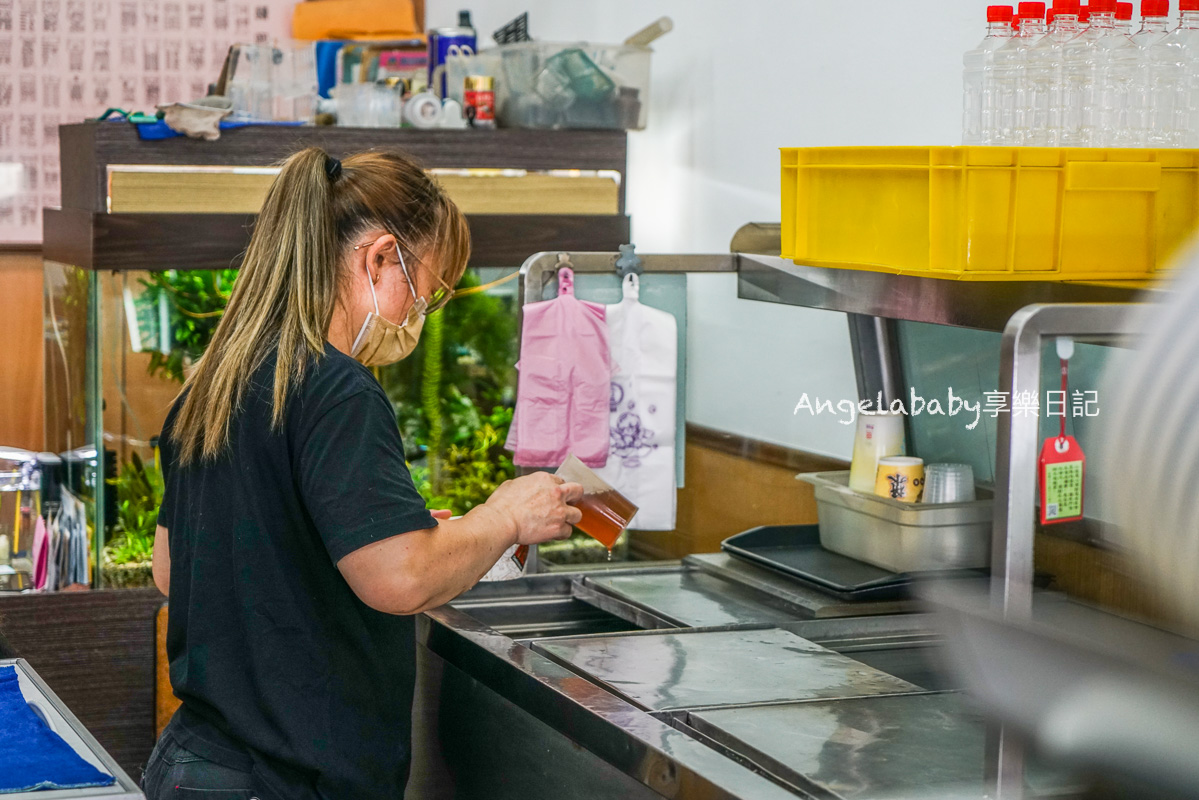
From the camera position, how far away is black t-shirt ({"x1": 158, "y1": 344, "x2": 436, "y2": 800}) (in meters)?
1.48

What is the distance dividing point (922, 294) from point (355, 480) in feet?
2.50

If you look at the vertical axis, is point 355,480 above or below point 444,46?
below

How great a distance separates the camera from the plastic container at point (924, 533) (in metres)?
2.02

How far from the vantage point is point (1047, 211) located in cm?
158

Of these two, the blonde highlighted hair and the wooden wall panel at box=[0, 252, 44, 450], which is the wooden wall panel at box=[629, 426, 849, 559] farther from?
the wooden wall panel at box=[0, 252, 44, 450]

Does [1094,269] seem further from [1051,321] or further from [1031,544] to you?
[1031,544]

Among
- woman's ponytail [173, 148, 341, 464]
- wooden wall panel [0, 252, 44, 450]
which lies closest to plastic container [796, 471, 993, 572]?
woman's ponytail [173, 148, 341, 464]

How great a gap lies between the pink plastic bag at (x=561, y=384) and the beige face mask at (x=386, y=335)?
490 millimetres

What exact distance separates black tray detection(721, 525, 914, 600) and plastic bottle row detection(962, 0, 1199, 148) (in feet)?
2.26

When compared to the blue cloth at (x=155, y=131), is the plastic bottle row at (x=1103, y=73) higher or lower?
lower

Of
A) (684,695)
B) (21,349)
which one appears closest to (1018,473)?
(684,695)

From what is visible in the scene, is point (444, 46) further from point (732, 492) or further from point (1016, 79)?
point (1016, 79)

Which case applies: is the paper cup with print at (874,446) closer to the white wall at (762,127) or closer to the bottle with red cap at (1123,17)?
the white wall at (762,127)

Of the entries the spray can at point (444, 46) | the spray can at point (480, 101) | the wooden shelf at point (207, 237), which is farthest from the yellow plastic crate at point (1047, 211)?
the spray can at point (444, 46)
